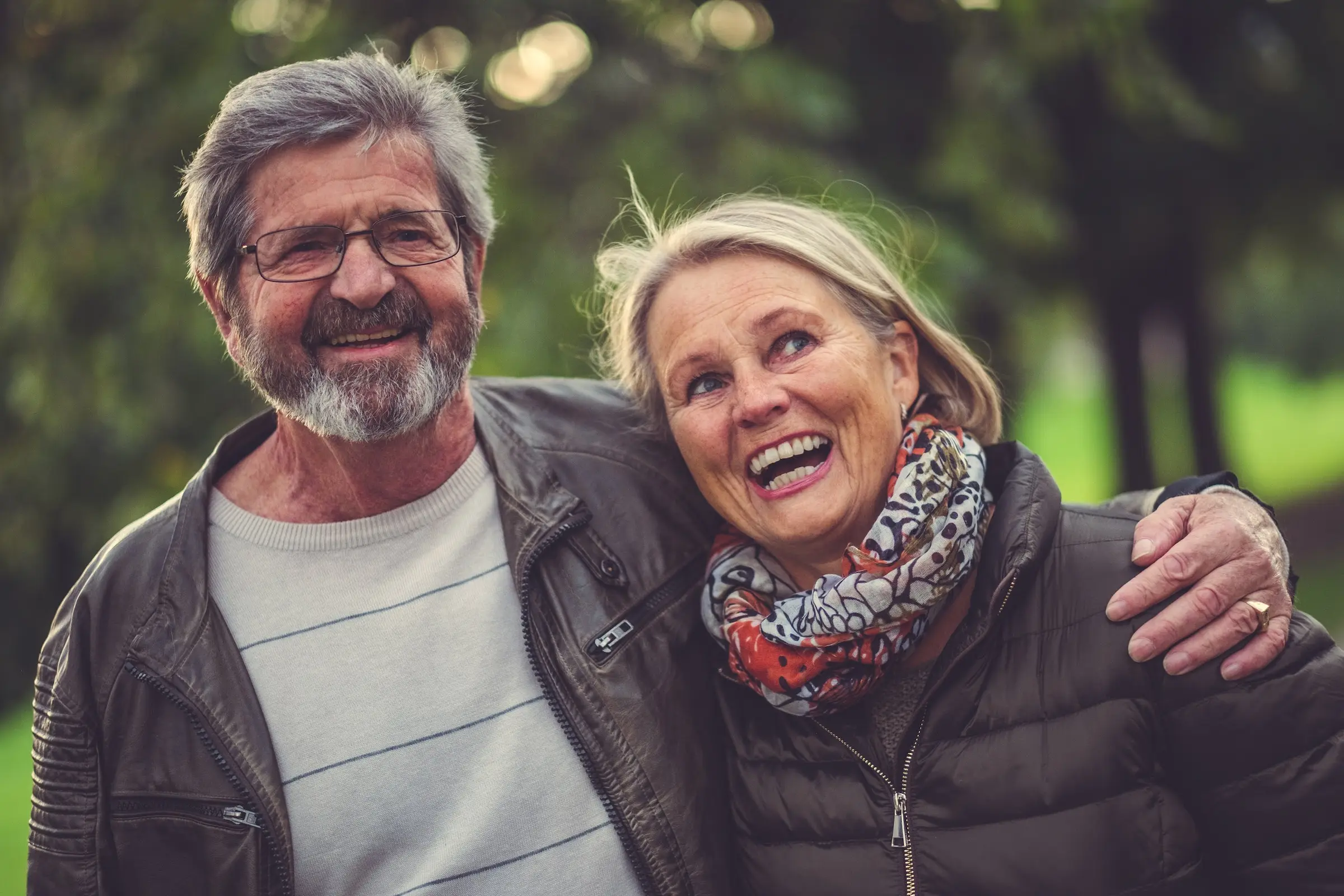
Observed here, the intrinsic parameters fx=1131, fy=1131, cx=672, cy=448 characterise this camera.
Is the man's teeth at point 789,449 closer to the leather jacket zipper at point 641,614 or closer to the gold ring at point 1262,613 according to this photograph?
the leather jacket zipper at point 641,614

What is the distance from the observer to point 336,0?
5.09 m

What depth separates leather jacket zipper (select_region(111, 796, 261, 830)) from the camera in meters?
2.23

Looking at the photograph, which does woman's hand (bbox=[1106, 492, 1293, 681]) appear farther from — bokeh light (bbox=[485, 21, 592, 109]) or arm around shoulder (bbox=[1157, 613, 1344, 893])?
bokeh light (bbox=[485, 21, 592, 109])

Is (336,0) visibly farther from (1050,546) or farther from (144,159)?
(1050,546)

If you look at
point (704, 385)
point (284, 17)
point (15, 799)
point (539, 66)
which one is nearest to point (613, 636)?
point (704, 385)

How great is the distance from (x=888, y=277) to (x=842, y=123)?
2945 millimetres

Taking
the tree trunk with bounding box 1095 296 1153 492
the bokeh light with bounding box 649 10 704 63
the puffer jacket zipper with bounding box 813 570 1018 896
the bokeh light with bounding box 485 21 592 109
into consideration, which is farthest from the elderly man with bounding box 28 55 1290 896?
the tree trunk with bounding box 1095 296 1153 492

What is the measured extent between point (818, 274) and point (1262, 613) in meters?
1.08

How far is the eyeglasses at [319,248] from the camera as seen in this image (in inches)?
96.9

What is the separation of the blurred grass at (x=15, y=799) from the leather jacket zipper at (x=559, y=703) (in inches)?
127

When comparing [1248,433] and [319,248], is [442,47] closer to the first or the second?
[319,248]

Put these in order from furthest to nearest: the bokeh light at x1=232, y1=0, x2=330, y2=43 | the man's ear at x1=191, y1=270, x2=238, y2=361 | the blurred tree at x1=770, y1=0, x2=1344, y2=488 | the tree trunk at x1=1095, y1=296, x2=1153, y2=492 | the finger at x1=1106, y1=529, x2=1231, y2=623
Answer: the tree trunk at x1=1095, y1=296, x2=1153, y2=492
the blurred tree at x1=770, y1=0, x2=1344, y2=488
the bokeh light at x1=232, y1=0, x2=330, y2=43
the man's ear at x1=191, y1=270, x2=238, y2=361
the finger at x1=1106, y1=529, x2=1231, y2=623

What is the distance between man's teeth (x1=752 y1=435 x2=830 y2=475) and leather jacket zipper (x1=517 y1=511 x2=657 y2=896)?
0.48 meters

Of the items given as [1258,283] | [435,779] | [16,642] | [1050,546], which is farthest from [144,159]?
[1258,283]
